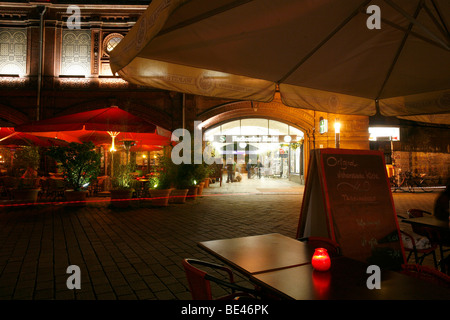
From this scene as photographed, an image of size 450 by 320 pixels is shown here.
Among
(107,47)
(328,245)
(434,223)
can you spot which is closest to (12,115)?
(107,47)

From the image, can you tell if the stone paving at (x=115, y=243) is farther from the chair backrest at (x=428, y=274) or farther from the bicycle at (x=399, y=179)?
the bicycle at (x=399, y=179)

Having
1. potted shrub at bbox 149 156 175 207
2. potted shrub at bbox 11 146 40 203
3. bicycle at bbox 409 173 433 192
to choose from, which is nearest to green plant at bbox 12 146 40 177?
potted shrub at bbox 11 146 40 203

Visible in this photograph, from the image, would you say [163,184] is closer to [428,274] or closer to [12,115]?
[428,274]

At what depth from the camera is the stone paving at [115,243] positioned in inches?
130

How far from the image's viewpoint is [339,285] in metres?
1.66

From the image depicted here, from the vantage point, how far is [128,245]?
504cm

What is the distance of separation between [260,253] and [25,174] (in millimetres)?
9373

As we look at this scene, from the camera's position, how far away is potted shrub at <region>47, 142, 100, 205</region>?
840 cm

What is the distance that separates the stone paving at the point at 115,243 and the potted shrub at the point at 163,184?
0.42 metres

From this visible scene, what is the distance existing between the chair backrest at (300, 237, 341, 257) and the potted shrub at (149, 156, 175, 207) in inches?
291

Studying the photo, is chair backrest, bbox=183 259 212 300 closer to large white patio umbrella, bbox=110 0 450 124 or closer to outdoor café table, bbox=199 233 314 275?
outdoor café table, bbox=199 233 314 275

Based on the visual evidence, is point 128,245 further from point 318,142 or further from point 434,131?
point 434,131

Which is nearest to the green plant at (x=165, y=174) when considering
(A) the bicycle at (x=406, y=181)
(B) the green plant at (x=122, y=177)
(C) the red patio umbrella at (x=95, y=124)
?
(B) the green plant at (x=122, y=177)
